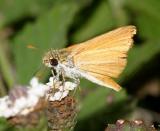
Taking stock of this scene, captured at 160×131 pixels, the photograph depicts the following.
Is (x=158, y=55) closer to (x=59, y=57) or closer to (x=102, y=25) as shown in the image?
(x=102, y=25)

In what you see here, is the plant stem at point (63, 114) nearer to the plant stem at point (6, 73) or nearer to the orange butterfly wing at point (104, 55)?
the orange butterfly wing at point (104, 55)

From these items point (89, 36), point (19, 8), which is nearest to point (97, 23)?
point (89, 36)

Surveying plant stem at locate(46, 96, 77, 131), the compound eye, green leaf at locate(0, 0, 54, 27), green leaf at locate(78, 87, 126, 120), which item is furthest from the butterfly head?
green leaf at locate(0, 0, 54, 27)

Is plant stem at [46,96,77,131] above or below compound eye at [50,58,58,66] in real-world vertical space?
below

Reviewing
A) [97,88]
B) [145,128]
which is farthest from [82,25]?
[145,128]

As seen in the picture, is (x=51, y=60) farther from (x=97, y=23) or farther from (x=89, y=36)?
(x=97, y=23)

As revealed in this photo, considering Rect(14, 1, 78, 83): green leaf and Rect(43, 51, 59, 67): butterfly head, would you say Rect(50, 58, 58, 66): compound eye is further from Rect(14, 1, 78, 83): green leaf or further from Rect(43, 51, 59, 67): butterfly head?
Rect(14, 1, 78, 83): green leaf
